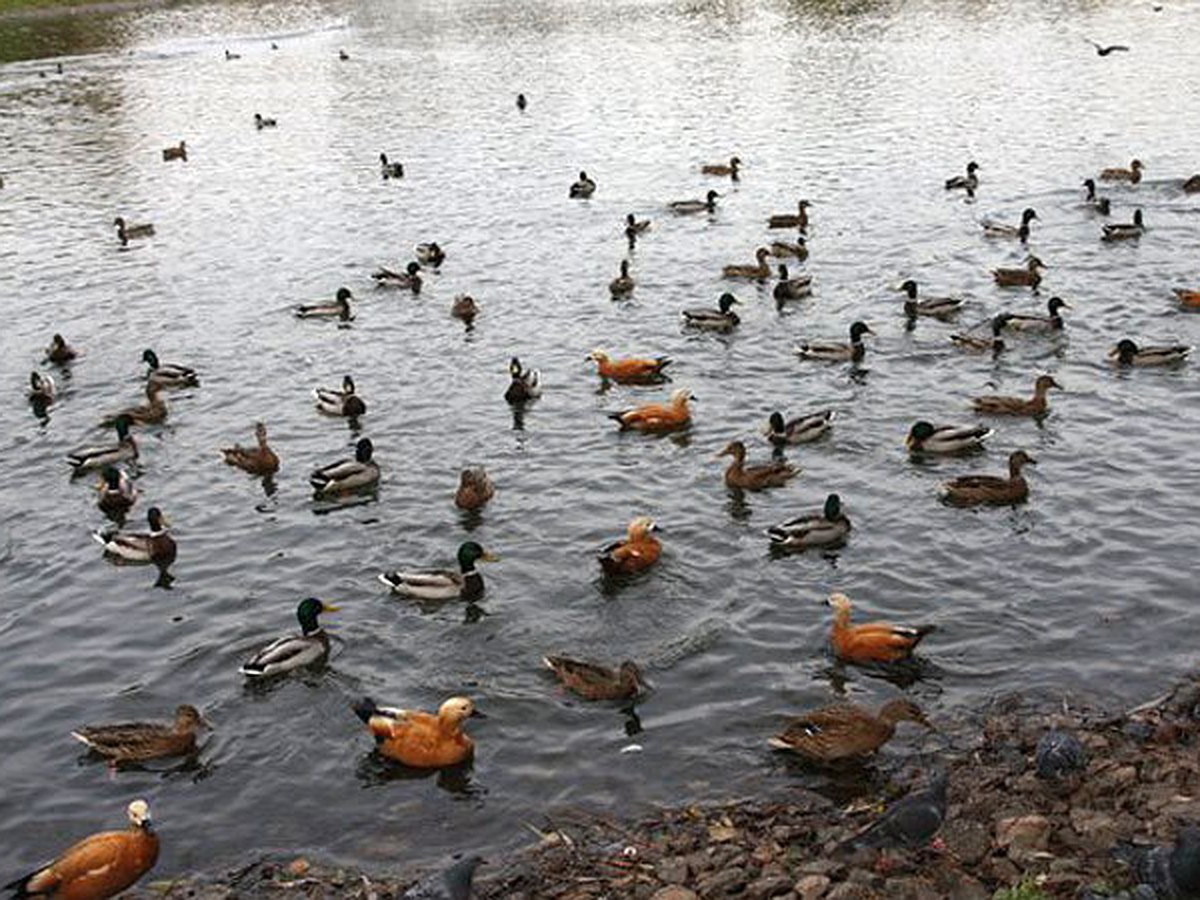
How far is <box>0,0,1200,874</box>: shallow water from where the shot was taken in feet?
49.4

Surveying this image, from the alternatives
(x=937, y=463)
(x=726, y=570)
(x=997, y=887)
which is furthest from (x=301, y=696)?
(x=937, y=463)

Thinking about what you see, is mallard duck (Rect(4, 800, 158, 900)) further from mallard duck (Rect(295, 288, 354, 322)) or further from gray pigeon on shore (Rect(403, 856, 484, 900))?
mallard duck (Rect(295, 288, 354, 322))

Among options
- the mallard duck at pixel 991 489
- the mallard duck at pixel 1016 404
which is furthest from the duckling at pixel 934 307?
the mallard duck at pixel 991 489

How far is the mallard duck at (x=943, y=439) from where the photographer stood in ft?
71.4

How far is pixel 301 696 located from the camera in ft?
53.6

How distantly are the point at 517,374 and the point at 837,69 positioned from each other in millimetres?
44296

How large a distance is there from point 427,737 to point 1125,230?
Result: 2521cm

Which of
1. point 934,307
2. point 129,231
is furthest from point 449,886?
point 129,231

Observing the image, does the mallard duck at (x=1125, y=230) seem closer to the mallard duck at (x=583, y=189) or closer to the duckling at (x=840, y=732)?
the mallard duck at (x=583, y=189)

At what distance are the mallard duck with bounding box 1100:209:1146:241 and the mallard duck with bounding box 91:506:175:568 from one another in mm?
24297

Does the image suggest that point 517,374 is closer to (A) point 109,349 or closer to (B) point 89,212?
(A) point 109,349

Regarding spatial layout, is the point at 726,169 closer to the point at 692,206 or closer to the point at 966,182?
the point at 692,206

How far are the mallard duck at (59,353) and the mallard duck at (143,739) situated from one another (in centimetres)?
1555

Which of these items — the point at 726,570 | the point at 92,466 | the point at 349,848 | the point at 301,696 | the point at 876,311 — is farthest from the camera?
the point at 876,311
